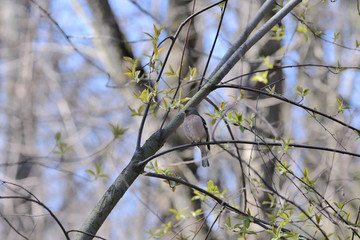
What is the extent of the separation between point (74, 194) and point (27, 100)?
2.19 metres

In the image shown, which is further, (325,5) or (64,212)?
(64,212)

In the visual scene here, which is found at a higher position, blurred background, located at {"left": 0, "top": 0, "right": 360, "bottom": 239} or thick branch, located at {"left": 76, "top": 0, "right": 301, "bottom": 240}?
blurred background, located at {"left": 0, "top": 0, "right": 360, "bottom": 239}

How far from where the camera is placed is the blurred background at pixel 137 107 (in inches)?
163

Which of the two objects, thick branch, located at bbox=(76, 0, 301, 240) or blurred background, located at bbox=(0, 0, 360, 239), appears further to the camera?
blurred background, located at bbox=(0, 0, 360, 239)

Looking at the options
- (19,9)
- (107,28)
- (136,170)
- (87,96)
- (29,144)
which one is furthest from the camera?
(19,9)

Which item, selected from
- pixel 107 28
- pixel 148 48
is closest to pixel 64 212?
pixel 148 48

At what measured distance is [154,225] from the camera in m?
6.28

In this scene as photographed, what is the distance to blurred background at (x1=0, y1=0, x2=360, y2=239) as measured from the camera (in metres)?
4.14

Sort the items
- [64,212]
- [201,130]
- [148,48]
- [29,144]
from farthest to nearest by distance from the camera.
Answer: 1. [64,212]
2. [29,144]
3. [148,48]
4. [201,130]

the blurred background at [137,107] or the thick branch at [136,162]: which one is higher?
the blurred background at [137,107]

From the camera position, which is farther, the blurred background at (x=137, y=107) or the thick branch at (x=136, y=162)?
the blurred background at (x=137, y=107)

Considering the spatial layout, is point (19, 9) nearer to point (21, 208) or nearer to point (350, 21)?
point (21, 208)

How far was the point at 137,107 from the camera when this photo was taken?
13.6 feet

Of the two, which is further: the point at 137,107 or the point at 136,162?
the point at 137,107
